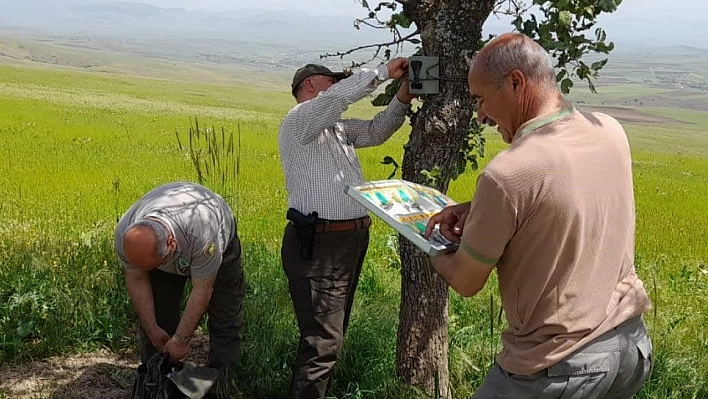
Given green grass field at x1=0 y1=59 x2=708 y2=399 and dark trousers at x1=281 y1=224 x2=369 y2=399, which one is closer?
dark trousers at x1=281 y1=224 x2=369 y2=399

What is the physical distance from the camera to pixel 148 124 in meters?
17.6

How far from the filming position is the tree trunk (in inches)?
134

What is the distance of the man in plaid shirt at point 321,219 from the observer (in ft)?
11.6

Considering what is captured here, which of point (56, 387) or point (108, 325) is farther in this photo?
point (108, 325)

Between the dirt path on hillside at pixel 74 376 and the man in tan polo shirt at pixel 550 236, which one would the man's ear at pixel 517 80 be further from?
the dirt path on hillside at pixel 74 376

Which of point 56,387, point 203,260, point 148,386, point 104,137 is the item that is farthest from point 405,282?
point 104,137

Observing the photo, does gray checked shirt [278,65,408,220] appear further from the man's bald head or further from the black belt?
the man's bald head

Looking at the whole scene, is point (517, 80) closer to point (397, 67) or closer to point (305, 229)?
point (397, 67)

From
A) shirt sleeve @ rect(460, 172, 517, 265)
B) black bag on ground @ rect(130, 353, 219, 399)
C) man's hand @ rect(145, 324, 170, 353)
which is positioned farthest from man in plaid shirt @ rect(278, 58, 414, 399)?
shirt sleeve @ rect(460, 172, 517, 265)

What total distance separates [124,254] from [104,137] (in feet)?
37.4

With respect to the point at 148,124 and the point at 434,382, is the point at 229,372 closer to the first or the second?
the point at 434,382

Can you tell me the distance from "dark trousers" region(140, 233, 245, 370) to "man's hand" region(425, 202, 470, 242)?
1962 millimetres

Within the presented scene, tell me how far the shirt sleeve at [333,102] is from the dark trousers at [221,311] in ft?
3.19

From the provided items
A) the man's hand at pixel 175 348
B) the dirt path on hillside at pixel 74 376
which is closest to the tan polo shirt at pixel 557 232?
the man's hand at pixel 175 348
